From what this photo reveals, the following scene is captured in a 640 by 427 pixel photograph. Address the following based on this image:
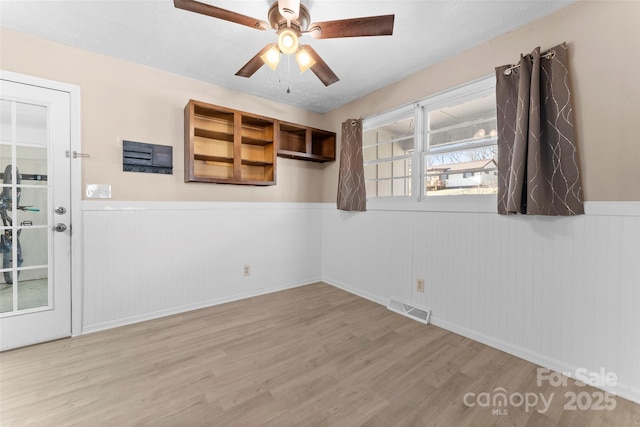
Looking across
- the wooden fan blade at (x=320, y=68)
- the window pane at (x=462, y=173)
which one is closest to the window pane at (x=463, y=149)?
the window pane at (x=462, y=173)

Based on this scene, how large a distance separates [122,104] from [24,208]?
1154 mm

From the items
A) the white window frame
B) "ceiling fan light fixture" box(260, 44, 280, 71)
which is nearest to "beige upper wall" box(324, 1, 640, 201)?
the white window frame

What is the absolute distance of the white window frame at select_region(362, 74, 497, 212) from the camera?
2.19 meters

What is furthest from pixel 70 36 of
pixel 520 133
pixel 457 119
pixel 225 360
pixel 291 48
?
pixel 520 133

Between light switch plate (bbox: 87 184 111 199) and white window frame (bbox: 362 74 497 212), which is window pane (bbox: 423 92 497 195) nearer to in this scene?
white window frame (bbox: 362 74 497 212)

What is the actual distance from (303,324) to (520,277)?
1.82 metres

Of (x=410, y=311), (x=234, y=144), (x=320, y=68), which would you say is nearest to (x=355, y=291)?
(x=410, y=311)

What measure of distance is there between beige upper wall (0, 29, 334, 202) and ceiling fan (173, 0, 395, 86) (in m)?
1.36

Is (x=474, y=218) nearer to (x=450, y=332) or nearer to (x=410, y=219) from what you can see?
(x=410, y=219)

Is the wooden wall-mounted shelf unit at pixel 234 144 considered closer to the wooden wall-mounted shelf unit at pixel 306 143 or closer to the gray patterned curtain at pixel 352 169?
the wooden wall-mounted shelf unit at pixel 306 143

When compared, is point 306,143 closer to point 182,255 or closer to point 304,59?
point 304,59

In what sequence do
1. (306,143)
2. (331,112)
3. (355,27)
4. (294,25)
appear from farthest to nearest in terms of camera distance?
Result: (331,112) < (306,143) < (294,25) < (355,27)

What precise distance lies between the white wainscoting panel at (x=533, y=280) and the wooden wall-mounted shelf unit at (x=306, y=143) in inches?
50.4

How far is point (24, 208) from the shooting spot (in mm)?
2070
